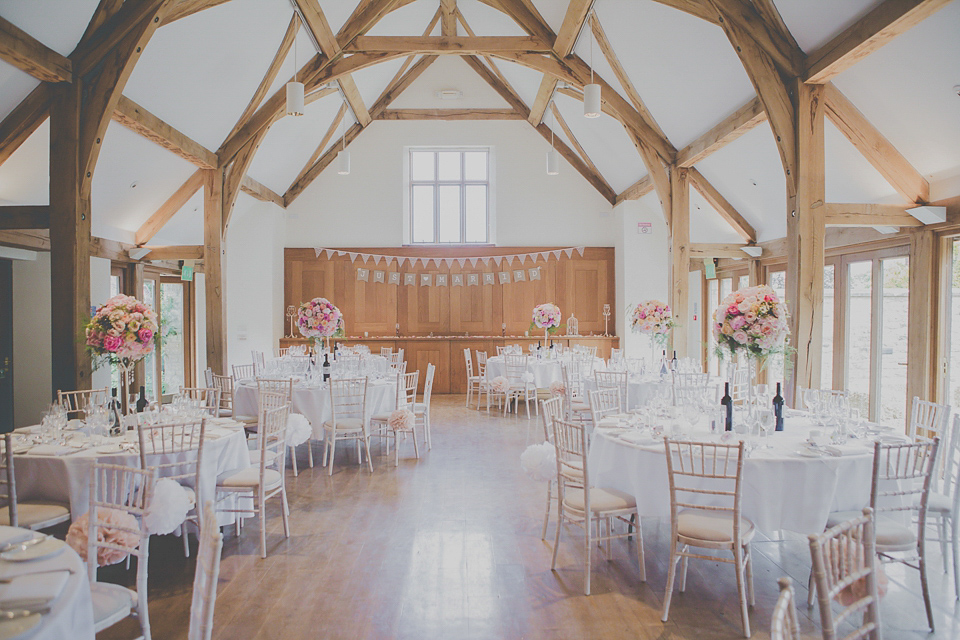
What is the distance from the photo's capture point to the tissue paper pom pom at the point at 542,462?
12.5ft

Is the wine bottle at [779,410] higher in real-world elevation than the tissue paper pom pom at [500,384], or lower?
higher

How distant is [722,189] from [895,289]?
9.58ft

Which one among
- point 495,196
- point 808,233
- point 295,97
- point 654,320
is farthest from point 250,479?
point 495,196

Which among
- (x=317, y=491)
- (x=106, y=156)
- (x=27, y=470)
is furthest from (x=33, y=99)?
(x=317, y=491)

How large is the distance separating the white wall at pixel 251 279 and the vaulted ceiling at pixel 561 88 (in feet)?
2.63

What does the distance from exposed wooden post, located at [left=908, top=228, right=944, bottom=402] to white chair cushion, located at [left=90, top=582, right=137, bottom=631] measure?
7.04 m

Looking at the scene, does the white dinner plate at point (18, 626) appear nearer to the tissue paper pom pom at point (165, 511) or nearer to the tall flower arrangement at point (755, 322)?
the tissue paper pom pom at point (165, 511)

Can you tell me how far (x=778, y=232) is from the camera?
830 cm

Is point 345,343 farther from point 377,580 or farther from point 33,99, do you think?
point 377,580

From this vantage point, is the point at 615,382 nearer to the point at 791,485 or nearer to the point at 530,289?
the point at 791,485

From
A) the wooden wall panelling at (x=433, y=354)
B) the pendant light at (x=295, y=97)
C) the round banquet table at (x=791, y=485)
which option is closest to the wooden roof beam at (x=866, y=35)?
the round banquet table at (x=791, y=485)

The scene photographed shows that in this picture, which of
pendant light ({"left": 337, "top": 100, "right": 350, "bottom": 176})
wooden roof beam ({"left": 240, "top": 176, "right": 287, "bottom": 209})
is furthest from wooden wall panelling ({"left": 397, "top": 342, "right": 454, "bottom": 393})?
wooden roof beam ({"left": 240, "top": 176, "right": 287, "bottom": 209})

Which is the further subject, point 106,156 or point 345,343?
point 345,343

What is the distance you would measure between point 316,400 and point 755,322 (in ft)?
14.8
